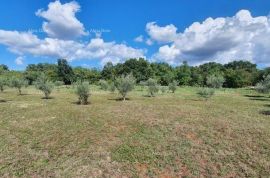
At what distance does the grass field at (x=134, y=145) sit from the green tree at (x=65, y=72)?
97846 mm

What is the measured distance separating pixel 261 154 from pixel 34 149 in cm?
1805

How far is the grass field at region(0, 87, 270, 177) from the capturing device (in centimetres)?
1797

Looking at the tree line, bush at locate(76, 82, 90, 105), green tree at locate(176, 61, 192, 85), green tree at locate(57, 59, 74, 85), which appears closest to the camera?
bush at locate(76, 82, 90, 105)

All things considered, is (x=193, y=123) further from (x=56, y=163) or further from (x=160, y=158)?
(x=56, y=163)

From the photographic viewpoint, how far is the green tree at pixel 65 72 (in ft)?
415

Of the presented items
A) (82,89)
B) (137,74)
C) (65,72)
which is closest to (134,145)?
(82,89)

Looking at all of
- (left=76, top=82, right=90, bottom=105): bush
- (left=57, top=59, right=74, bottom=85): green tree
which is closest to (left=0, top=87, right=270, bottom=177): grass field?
(left=76, top=82, right=90, bottom=105): bush

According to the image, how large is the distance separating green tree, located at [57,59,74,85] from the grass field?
9785 centimetres

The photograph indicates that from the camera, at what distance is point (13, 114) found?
33.4m

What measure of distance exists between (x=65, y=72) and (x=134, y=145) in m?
112

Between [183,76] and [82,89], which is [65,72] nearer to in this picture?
[183,76]

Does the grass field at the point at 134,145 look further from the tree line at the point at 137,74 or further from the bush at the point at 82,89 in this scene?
the tree line at the point at 137,74

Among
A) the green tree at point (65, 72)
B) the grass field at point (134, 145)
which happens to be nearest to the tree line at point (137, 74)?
the green tree at point (65, 72)

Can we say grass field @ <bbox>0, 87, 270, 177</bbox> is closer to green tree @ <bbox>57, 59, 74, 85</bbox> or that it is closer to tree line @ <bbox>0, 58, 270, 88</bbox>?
tree line @ <bbox>0, 58, 270, 88</bbox>
